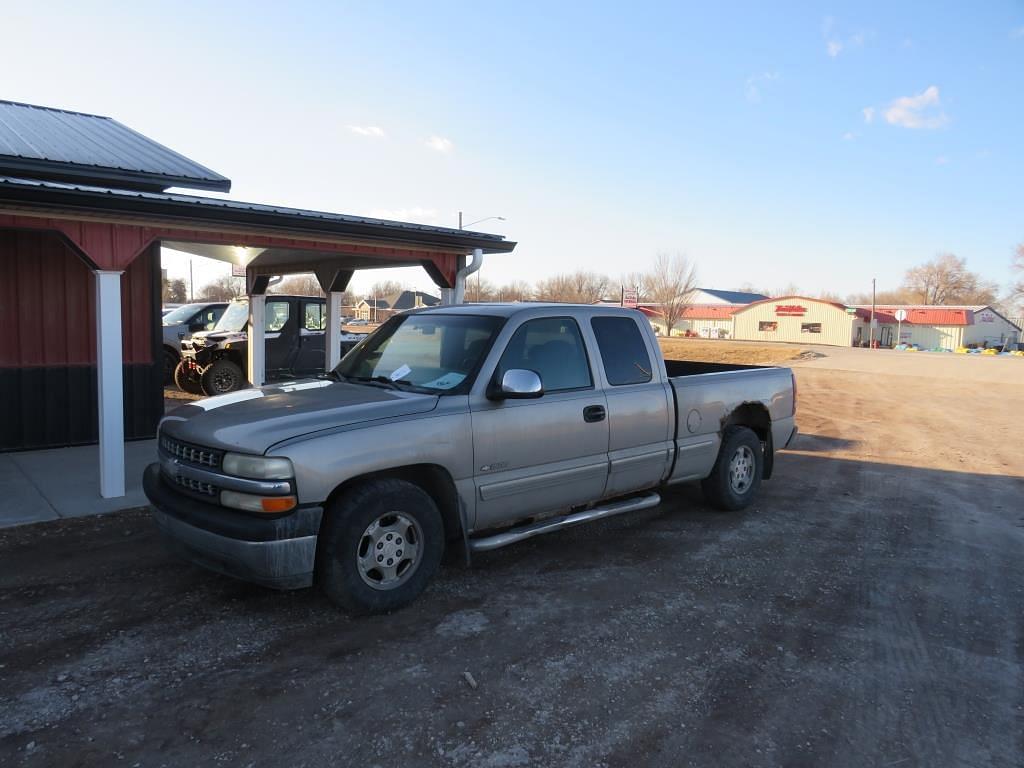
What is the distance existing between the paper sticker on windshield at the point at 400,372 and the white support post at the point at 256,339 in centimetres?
885

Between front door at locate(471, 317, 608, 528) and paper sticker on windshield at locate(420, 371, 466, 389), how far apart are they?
213 mm

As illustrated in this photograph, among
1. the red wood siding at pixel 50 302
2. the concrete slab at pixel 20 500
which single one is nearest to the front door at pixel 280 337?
the red wood siding at pixel 50 302

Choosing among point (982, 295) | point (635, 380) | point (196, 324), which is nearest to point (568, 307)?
point (635, 380)

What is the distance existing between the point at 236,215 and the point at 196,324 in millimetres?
9410

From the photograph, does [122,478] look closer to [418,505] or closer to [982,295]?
[418,505]

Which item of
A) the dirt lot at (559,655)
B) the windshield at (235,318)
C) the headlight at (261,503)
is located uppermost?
the windshield at (235,318)

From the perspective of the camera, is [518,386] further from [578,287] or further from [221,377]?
[578,287]

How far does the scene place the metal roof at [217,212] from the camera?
605cm

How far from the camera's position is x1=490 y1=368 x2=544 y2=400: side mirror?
4.49 meters

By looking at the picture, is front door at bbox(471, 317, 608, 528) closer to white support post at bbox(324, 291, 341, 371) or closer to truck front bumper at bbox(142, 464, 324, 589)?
truck front bumper at bbox(142, 464, 324, 589)

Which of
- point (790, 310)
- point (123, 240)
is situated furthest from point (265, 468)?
point (790, 310)

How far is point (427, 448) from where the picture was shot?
4.30m

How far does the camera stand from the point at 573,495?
5.20m

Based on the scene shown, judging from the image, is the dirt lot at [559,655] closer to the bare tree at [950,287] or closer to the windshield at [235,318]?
the windshield at [235,318]
